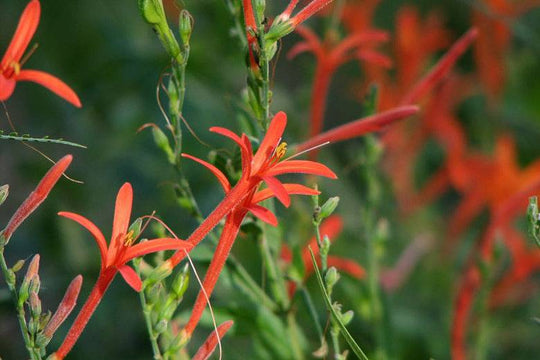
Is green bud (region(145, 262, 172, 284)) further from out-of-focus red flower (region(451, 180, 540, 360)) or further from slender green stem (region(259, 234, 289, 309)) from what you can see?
out-of-focus red flower (region(451, 180, 540, 360))

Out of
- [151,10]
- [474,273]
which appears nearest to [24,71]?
[151,10]

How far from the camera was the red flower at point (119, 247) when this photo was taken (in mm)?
622

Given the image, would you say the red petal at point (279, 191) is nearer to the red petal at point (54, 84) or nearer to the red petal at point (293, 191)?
the red petal at point (293, 191)

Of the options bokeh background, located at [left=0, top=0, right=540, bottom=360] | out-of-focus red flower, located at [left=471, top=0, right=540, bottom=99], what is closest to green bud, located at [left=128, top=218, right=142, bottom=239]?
bokeh background, located at [left=0, top=0, right=540, bottom=360]

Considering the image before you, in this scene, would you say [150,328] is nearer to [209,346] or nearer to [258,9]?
[209,346]

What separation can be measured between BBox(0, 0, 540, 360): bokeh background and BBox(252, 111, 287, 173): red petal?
543mm

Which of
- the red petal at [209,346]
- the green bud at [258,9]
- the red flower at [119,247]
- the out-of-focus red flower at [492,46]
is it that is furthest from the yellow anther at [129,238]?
the out-of-focus red flower at [492,46]

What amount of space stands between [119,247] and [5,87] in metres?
0.16

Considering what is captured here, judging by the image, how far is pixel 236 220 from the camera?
714mm

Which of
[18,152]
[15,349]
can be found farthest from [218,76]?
[15,349]

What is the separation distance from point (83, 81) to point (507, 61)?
902mm

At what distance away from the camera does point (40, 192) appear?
683mm

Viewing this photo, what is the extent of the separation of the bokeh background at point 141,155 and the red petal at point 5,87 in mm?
639

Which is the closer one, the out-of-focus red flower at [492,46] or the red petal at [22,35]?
the red petal at [22,35]
